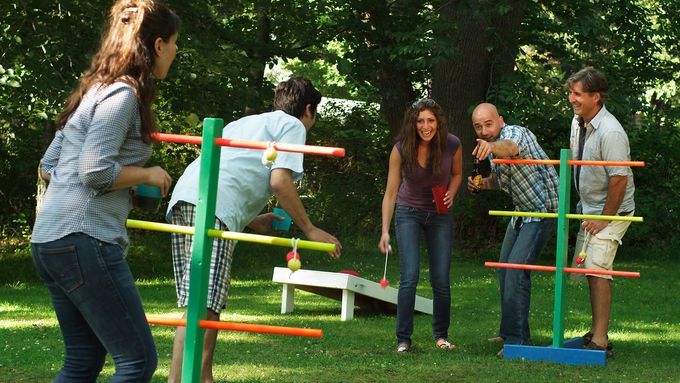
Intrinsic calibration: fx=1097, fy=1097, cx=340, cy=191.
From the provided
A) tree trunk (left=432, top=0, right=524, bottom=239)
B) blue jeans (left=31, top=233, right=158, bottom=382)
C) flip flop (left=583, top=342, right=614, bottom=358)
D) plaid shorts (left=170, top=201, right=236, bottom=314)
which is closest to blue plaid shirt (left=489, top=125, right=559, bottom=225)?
flip flop (left=583, top=342, right=614, bottom=358)

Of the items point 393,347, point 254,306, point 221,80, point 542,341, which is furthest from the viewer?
point 221,80

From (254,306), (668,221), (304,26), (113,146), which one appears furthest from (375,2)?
(113,146)

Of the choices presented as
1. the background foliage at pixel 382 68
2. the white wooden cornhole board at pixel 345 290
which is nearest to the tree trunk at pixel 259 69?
the background foliage at pixel 382 68

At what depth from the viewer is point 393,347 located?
24.8ft

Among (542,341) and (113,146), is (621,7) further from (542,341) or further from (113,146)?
(113,146)

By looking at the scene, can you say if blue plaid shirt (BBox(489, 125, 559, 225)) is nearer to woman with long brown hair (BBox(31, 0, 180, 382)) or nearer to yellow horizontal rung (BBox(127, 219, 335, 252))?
yellow horizontal rung (BBox(127, 219, 335, 252))

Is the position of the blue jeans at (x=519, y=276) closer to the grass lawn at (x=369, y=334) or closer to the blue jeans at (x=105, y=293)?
the grass lawn at (x=369, y=334)

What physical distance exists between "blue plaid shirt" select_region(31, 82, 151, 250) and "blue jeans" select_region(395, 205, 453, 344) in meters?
3.93

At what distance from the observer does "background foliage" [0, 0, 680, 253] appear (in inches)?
541

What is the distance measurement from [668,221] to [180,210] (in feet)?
40.7

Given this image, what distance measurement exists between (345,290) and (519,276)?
2216mm

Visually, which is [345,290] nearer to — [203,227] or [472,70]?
[203,227]

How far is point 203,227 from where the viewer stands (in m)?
3.68

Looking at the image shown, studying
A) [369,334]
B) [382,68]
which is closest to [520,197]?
[369,334]
